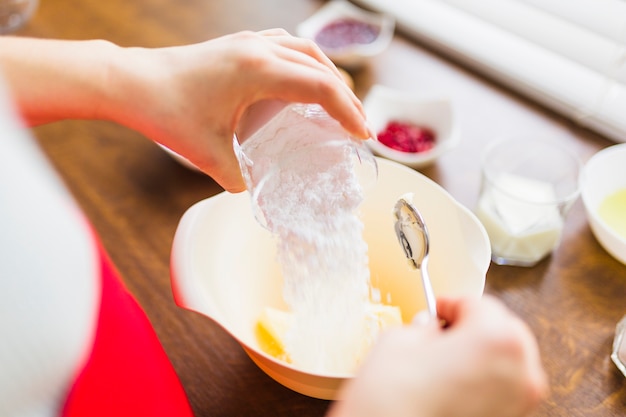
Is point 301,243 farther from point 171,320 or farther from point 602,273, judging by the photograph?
point 602,273

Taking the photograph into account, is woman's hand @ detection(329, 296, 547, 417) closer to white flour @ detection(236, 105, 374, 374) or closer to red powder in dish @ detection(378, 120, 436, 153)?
white flour @ detection(236, 105, 374, 374)

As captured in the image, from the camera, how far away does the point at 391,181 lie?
27.9 inches

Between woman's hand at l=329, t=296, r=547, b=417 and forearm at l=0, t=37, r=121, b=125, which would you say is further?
forearm at l=0, t=37, r=121, b=125

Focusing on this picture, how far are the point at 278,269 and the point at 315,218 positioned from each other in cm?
19

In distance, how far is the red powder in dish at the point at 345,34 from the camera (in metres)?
1.16

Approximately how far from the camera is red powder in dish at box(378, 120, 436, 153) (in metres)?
0.96

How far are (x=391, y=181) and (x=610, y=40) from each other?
0.57 m

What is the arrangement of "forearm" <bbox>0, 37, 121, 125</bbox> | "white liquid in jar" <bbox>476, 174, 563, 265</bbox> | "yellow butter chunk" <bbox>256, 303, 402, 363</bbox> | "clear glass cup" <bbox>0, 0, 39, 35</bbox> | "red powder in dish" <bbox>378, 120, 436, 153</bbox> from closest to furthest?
"forearm" <bbox>0, 37, 121, 125</bbox> < "yellow butter chunk" <bbox>256, 303, 402, 363</bbox> < "white liquid in jar" <bbox>476, 174, 563, 265</bbox> < "red powder in dish" <bbox>378, 120, 436, 153</bbox> < "clear glass cup" <bbox>0, 0, 39, 35</bbox>

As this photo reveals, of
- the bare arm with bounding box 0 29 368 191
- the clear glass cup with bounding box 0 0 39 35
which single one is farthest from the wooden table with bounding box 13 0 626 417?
the bare arm with bounding box 0 29 368 191

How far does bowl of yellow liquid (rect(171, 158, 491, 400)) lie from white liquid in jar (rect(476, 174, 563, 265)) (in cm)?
16

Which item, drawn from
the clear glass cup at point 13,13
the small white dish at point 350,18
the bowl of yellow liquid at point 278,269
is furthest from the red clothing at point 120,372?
the clear glass cup at point 13,13

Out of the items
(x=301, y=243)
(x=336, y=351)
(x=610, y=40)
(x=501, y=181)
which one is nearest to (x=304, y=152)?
(x=301, y=243)

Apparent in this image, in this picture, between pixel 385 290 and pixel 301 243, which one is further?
pixel 385 290

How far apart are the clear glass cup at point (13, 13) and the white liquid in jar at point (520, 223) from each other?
1.11 m
